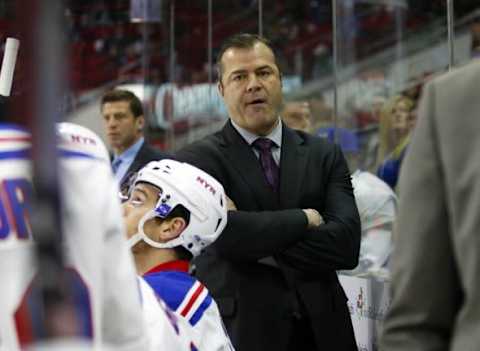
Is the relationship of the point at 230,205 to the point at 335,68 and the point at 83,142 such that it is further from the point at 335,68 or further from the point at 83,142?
the point at 335,68

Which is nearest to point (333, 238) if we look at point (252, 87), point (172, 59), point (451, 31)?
point (252, 87)

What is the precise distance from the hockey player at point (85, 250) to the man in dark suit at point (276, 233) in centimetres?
176

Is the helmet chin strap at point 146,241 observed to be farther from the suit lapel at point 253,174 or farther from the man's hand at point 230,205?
the suit lapel at point 253,174

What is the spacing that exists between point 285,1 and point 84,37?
263cm

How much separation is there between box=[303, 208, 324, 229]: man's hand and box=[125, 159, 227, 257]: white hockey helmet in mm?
536

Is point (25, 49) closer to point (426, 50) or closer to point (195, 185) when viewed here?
point (195, 185)

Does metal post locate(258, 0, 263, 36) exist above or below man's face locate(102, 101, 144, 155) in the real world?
above

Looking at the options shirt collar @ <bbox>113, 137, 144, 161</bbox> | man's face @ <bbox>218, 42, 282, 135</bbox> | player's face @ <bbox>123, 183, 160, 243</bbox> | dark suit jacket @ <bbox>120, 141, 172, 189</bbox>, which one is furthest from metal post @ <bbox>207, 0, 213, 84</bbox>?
player's face @ <bbox>123, 183, 160, 243</bbox>

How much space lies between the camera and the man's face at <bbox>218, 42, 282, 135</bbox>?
343 centimetres

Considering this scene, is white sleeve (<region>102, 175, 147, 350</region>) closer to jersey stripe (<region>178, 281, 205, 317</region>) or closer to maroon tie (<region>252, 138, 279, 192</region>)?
jersey stripe (<region>178, 281, 205, 317</region>)

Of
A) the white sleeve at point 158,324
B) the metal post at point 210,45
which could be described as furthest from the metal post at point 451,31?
the metal post at point 210,45

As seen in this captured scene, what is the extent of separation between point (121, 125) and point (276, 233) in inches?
99.3

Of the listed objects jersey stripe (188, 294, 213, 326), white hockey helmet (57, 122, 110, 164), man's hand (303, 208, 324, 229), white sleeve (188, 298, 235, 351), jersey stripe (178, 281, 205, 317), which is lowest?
white sleeve (188, 298, 235, 351)

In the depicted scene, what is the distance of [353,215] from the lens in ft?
11.0
